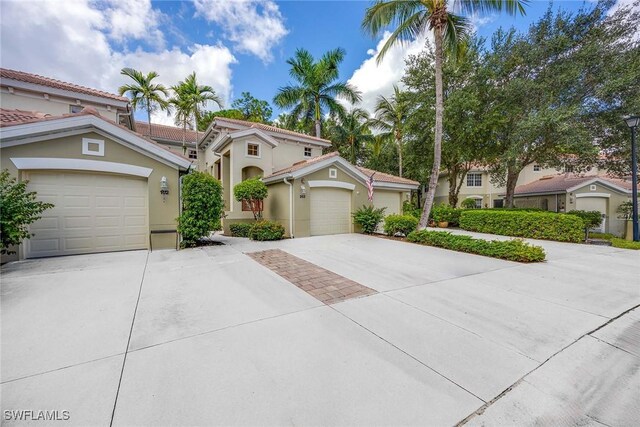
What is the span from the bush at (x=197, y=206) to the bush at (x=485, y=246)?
25.0 ft

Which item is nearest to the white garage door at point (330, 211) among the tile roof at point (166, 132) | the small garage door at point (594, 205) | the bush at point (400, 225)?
the bush at point (400, 225)

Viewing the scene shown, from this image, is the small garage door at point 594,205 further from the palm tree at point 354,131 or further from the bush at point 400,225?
the palm tree at point 354,131

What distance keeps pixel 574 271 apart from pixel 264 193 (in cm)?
1018

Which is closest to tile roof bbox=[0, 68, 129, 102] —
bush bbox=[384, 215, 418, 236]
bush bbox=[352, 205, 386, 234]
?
bush bbox=[352, 205, 386, 234]

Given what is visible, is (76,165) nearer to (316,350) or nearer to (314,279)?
(314,279)

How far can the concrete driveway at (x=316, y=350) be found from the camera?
75.9 inches

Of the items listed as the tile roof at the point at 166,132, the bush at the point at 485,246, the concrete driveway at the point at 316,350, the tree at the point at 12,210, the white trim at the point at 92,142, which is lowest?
the concrete driveway at the point at 316,350

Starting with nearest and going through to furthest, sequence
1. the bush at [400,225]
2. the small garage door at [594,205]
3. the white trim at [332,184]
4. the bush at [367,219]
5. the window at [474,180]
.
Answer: the bush at [400,225], the white trim at [332,184], the bush at [367,219], the small garage door at [594,205], the window at [474,180]

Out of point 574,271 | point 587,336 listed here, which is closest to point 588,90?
point 574,271

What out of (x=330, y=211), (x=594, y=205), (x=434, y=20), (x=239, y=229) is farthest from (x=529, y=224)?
(x=239, y=229)

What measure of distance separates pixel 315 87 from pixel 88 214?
50.2 ft

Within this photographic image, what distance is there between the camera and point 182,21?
9.81 meters

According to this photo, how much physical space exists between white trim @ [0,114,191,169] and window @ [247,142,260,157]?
16.4 feet

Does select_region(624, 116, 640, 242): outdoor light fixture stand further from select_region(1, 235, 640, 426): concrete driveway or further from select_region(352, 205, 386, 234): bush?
select_region(352, 205, 386, 234): bush
